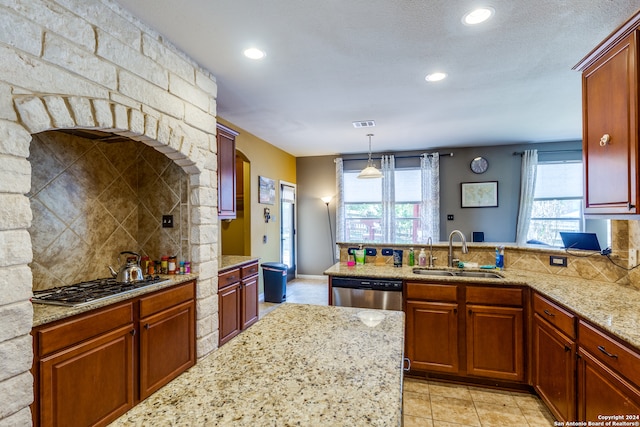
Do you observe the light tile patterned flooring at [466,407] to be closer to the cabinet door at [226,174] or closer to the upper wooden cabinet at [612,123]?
the upper wooden cabinet at [612,123]

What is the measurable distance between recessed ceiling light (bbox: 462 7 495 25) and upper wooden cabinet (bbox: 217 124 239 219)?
243 cm

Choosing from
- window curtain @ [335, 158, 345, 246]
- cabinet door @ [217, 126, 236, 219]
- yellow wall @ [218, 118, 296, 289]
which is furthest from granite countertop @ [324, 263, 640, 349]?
window curtain @ [335, 158, 345, 246]

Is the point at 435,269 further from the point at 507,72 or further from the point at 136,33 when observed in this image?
the point at 136,33

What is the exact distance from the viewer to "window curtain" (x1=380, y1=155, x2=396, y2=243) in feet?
21.4

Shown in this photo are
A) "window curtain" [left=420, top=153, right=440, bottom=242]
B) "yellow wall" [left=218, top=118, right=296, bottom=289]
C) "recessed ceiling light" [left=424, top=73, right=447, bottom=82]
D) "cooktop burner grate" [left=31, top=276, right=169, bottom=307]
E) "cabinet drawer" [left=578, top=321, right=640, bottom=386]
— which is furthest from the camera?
"window curtain" [left=420, top=153, right=440, bottom=242]

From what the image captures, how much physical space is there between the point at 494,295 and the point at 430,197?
13.0 feet

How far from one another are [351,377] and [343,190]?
590 cm

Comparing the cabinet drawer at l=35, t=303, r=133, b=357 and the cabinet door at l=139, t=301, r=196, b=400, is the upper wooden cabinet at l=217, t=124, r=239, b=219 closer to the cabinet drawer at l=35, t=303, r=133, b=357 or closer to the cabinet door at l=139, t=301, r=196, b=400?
the cabinet door at l=139, t=301, r=196, b=400

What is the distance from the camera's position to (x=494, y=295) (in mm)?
2541

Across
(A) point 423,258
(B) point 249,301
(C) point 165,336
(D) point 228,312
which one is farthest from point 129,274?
(A) point 423,258

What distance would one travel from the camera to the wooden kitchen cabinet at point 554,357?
6.16 ft

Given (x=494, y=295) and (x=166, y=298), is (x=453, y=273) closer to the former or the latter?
(x=494, y=295)

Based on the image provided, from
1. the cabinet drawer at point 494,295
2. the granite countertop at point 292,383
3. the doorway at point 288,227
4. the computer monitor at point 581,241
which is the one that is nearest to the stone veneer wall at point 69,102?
the granite countertop at point 292,383

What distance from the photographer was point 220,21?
2.16 metres
